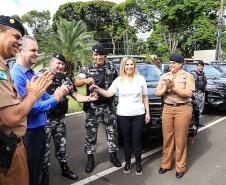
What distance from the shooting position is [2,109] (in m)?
2.32

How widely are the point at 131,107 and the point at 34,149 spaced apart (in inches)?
79.7

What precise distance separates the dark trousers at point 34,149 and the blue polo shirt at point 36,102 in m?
0.09

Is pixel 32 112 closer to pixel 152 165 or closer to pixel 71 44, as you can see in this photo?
pixel 152 165

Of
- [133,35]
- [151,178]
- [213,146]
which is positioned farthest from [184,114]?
[133,35]

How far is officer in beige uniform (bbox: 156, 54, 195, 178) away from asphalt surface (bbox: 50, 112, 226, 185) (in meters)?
0.34

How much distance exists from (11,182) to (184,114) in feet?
10.7

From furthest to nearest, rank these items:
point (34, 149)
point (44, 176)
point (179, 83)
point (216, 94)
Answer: point (216, 94) → point (179, 83) → point (44, 176) → point (34, 149)

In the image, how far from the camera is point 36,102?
3.63m

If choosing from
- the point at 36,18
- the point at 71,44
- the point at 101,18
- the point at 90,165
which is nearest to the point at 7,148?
the point at 90,165

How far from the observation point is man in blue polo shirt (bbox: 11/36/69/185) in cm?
365

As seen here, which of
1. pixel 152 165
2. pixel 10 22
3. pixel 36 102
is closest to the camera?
pixel 10 22

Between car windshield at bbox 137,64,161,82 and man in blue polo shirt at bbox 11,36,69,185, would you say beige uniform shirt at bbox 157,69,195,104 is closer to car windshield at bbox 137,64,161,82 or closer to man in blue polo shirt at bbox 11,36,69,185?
man in blue polo shirt at bbox 11,36,69,185

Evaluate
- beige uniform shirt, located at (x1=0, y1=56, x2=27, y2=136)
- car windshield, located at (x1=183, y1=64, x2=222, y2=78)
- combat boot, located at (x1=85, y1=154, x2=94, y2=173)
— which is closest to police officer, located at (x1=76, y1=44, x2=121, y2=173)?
combat boot, located at (x1=85, y1=154, x2=94, y2=173)

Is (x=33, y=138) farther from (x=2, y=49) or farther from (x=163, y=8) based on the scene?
(x=163, y=8)
